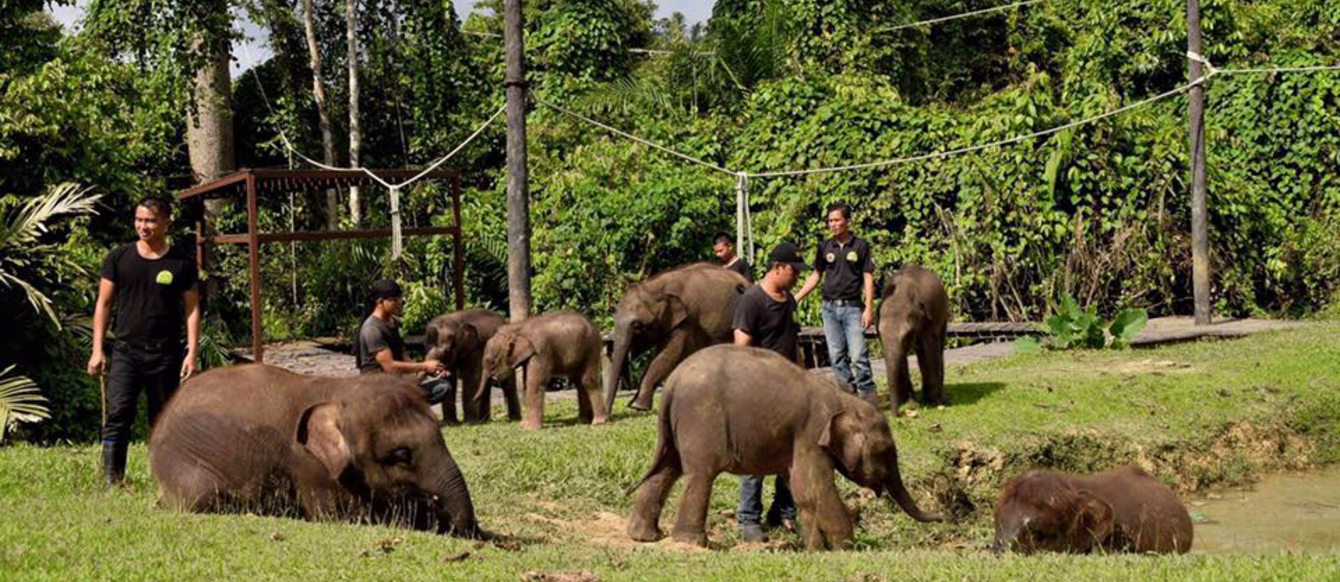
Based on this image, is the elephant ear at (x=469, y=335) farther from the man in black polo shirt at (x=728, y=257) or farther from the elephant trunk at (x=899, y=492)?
the elephant trunk at (x=899, y=492)

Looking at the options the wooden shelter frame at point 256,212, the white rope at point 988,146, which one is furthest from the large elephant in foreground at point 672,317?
the white rope at point 988,146

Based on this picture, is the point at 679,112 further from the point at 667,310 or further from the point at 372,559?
the point at 372,559

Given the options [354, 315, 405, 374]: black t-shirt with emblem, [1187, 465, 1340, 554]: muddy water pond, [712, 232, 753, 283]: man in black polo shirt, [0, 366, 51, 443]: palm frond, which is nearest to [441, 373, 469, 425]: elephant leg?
[354, 315, 405, 374]: black t-shirt with emblem

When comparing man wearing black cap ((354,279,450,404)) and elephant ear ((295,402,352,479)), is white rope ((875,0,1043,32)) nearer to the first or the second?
man wearing black cap ((354,279,450,404))

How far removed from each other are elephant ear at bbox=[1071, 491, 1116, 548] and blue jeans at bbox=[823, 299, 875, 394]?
175 inches

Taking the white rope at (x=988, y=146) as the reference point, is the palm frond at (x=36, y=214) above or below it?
below

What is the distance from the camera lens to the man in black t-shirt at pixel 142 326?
9.86 m

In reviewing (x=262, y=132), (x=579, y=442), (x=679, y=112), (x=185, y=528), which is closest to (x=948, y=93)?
(x=679, y=112)

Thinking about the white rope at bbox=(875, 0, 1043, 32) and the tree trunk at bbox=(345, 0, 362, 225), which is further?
the white rope at bbox=(875, 0, 1043, 32)

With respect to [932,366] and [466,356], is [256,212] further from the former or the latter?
[932,366]

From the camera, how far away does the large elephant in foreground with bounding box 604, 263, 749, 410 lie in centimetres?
1484

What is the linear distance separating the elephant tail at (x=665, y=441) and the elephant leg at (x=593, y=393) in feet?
14.7

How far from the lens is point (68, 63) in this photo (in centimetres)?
1711

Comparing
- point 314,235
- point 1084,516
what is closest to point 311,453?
point 1084,516
